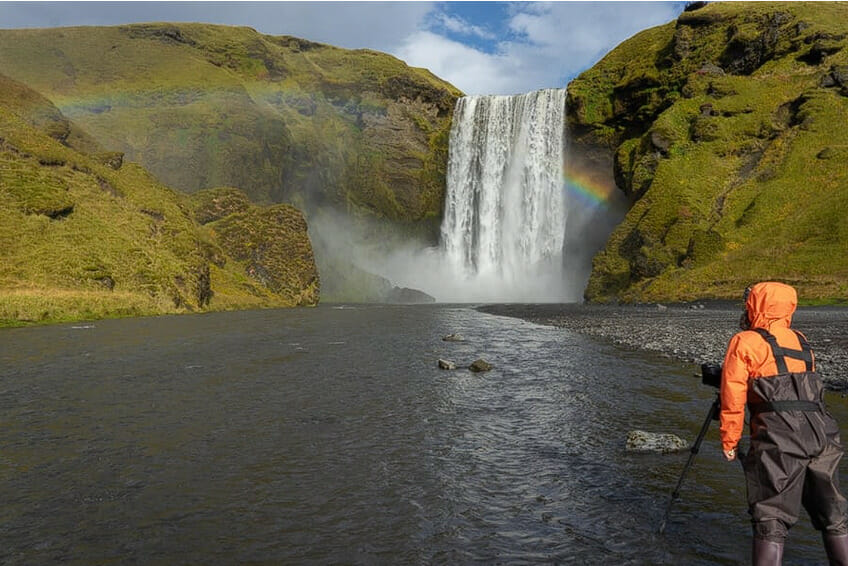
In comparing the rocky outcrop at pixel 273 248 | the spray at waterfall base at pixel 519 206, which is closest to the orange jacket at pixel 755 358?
the rocky outcrop at pixel 273 248

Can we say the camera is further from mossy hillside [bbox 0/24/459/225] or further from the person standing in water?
mossy hillside [bbox 0/24/459/225]

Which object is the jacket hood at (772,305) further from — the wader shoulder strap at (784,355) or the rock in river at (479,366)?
the rock in river at (479,366)

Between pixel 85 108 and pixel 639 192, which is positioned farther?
pixel 85 108

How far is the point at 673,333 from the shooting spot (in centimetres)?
2628

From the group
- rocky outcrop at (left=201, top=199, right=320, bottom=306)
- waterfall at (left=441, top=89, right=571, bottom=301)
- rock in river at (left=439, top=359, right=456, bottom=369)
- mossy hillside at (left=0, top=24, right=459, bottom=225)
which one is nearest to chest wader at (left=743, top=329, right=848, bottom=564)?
rock in river at (left=439, top=359, right=456, bottom=369)

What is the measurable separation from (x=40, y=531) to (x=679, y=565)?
7313 mm

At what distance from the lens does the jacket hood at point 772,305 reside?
5.44 metres

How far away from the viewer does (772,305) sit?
5.49 metres

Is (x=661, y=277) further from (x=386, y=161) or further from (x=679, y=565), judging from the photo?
(x=386, y=161)

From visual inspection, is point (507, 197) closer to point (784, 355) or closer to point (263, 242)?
point (263, 242)

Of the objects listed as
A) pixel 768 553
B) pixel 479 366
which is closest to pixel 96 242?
pixel 479 366

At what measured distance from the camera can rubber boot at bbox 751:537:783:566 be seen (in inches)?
201

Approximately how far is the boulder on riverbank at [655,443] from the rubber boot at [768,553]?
4.56 meters

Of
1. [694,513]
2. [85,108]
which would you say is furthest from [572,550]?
[85,108]
